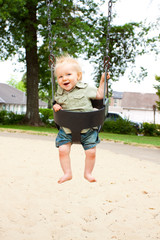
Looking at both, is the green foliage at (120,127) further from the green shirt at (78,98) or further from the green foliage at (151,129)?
the green shirt at (78,98)

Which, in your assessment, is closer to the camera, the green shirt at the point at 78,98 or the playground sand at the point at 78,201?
the green shirt at the point at 78,98

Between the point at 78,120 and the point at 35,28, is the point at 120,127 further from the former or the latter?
the point at 78,120

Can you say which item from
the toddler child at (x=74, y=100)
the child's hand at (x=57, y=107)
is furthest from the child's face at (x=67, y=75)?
the child's hand at (x=57, y=107)

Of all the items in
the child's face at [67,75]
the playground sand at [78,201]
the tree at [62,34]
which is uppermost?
the tree at [62,34]

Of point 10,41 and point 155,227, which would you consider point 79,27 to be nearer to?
point 10,41

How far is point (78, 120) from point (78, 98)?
211mm

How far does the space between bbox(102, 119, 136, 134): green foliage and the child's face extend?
1534 centimetres

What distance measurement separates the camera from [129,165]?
9.26 meters

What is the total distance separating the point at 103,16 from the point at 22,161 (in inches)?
429

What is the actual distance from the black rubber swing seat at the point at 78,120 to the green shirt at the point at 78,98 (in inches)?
3.6

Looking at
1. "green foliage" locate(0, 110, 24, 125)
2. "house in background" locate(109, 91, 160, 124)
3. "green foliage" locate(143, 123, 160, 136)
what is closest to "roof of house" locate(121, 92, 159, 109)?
"house in background" locate(109, 91, 160, 124)

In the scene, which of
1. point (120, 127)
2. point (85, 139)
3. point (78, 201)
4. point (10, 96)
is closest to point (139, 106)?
point (10, 96)

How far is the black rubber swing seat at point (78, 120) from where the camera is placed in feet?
7.93

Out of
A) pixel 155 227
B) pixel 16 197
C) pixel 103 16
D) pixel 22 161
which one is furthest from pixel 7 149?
pixel 103 16
